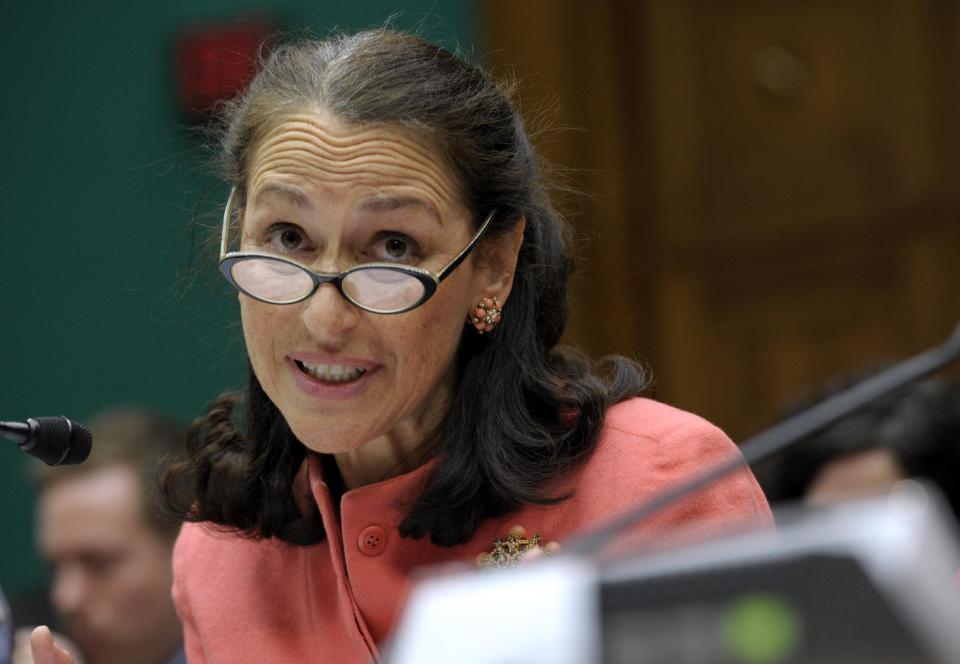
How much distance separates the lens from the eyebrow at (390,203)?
1876 mm

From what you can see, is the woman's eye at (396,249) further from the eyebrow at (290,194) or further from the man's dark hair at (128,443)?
the man's dark hair at (128,443)

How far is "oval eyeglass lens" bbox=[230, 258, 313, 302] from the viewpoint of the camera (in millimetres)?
1876

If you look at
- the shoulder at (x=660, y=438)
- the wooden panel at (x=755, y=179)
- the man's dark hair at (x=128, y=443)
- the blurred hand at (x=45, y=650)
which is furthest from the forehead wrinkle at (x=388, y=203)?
the wooden panel at (x=755, y=179)

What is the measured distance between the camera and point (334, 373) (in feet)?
6.33

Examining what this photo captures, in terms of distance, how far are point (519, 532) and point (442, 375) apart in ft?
0.73

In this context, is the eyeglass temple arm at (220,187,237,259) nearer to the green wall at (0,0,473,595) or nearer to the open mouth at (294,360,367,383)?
the open mouth at (294,360,367,383)

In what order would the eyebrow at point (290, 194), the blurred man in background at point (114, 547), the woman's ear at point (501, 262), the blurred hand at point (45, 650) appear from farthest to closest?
the blurred man in background at point (114, 547) < the woman's ear at point (501, 262) < the eyebrow at point (290, 194) < the blurred hand at point (45, 650)

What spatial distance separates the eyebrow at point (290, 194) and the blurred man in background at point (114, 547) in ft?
4.64

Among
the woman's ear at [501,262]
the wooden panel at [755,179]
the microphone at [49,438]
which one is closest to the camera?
the microphone at [49,438]

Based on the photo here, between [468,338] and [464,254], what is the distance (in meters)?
0.18

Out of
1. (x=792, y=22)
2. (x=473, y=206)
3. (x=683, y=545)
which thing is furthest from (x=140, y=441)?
(x=683, y=545)

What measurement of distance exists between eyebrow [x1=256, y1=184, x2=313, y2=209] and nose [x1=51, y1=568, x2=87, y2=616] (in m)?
1.70

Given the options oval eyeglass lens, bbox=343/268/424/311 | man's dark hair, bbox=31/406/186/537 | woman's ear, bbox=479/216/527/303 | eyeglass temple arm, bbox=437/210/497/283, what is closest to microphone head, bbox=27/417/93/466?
oval eyeglass lens, bbox=343/268/424/311

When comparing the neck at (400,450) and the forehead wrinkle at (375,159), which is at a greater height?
the forehead wrinkle at (375,159)
